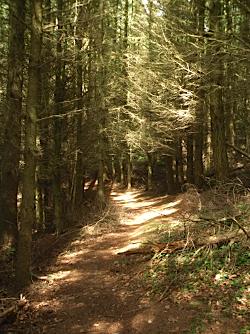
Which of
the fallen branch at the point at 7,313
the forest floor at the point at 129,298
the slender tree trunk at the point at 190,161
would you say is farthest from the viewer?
the slender tree trunk at the point at 190,161

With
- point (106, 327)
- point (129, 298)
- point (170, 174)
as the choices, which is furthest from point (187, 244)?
point (170, 174)

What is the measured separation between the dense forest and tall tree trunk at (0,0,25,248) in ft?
0.09

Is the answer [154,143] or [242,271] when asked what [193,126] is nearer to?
[154,143]

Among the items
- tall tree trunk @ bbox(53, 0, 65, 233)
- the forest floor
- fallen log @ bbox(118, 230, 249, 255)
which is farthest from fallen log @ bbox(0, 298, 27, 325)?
tall tree trunk @ bbox(53, 0, 65, 233)

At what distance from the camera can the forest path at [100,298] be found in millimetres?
6527

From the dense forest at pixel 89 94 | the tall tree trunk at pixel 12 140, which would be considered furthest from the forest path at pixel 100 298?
the tall tree trunk at pixel 12 140

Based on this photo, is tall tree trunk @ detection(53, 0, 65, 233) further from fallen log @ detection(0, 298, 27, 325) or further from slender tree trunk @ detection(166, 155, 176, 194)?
slender tree trunk @ detection(166, 155, 176, 194)

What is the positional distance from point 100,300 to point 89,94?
9.43 m

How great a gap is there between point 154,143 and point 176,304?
10938mm

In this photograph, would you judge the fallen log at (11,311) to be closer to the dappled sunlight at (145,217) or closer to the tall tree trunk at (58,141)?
the tall tree trunk at (58,141)

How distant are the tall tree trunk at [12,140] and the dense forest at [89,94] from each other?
28mm

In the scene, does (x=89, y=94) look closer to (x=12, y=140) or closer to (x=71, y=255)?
(x=12, y=140)

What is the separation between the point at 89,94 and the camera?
605 inches

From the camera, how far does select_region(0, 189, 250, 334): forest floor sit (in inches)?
243
